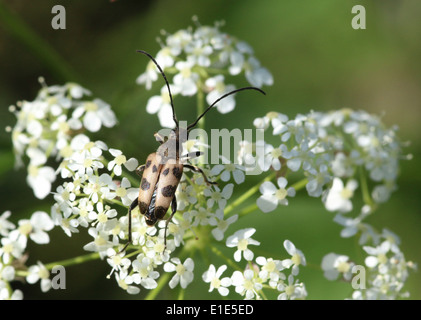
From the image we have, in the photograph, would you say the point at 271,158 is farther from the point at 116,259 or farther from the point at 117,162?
the point at 116,259

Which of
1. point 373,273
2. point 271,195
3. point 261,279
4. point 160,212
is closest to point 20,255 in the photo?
point 160,212

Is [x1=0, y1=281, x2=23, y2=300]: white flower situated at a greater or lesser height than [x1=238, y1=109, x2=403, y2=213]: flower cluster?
lesser

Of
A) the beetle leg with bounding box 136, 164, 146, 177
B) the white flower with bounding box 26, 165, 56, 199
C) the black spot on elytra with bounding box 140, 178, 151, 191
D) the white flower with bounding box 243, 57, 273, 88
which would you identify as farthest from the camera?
the white flower with bounding box 243, 57, 273, 88

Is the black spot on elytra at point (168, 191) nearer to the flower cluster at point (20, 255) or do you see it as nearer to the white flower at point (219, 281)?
the white flower at point (219, 281)

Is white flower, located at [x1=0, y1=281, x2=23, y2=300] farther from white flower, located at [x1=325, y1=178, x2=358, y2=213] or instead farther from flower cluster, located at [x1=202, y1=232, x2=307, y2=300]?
white flower, located at [x1=325, y1=178, x2=358, y2=213]

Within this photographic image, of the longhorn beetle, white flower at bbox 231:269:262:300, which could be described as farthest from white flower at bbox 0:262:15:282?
white flower at bbox 231:269:262:300

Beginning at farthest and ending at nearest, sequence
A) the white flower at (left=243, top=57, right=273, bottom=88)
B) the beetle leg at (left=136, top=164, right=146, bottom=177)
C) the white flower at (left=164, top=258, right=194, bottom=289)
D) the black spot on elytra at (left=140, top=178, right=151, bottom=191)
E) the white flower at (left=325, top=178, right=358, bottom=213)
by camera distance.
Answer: the white flower at (left=243, top=57, right=273, bottom=88), the white flower at (left=325, top=178, right=358, bottom=213), the beetle leg at (left=136, top=164, right=146, bottom=177), the white flower at (left=164, top=258, right=194, bottom=289), the black spot on elytra at (left=140, top=178, right=151, bottom=191)

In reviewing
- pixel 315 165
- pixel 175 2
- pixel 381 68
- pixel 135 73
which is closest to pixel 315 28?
pixel 381 68
